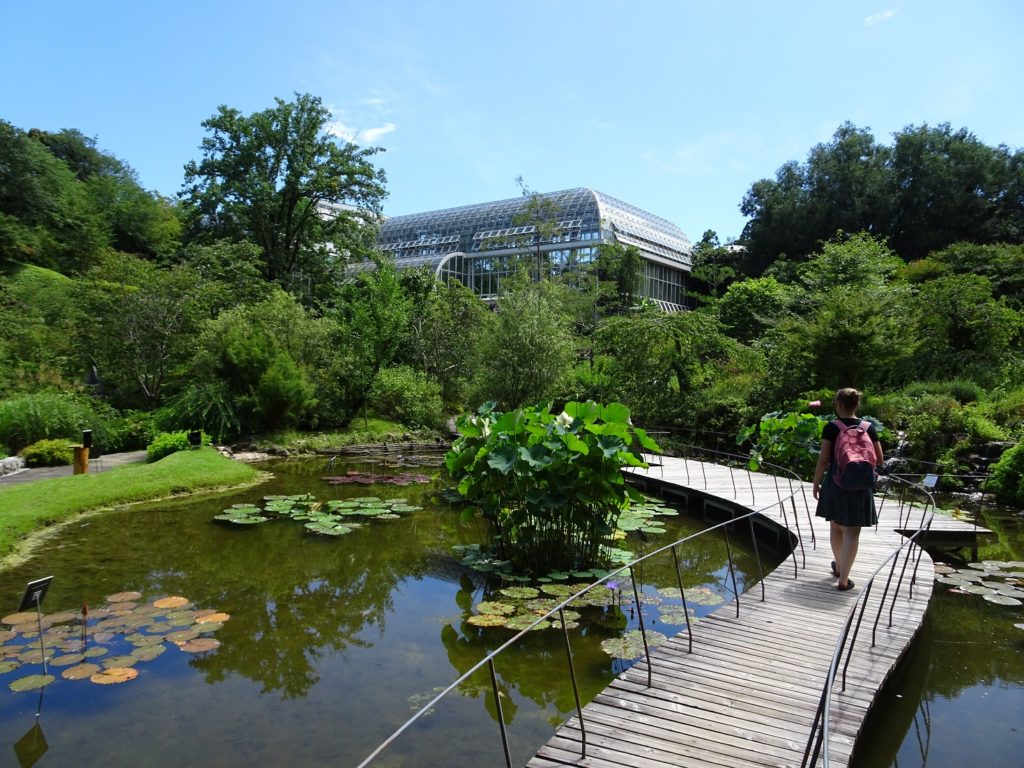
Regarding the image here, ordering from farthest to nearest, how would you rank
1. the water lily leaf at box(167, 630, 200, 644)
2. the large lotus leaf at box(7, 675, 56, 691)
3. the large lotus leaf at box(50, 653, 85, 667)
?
1. the water lily leaf at box(167, 630, 200, 644)
2. the large lotus leaf at box(50, 653, 85, 667)
3. the large lotus leaf at box(7, 675, 56, 691)

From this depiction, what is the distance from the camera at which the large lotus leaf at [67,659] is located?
5488 millimetres

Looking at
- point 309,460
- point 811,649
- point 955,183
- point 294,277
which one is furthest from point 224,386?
point 955,183

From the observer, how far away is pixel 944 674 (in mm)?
5641

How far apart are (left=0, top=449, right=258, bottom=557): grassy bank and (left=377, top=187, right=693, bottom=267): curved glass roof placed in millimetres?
24929

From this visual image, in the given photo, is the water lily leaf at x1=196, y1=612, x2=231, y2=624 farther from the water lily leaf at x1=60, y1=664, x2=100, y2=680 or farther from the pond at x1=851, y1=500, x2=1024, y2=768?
the pond at x1=851, y1=500, x2=1024, y2=768

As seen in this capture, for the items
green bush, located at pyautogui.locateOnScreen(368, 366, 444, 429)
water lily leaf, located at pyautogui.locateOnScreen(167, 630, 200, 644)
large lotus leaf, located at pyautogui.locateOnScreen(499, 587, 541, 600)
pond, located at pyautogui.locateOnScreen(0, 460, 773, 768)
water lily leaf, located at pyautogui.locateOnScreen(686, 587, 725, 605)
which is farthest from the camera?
green bush, located at pyautogui.locateOnScreen(368, 366, 444, 429)

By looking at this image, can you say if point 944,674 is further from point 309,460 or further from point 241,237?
point 241,237

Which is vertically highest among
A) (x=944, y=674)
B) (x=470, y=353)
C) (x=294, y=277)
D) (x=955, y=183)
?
(x=955, y=183)

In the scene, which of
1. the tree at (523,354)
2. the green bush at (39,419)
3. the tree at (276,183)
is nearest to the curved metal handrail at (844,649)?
the tree at (523,354)

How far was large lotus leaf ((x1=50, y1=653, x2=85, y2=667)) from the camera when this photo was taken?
5488 millimetres

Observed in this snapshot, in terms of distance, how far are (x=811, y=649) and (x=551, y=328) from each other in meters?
15.5

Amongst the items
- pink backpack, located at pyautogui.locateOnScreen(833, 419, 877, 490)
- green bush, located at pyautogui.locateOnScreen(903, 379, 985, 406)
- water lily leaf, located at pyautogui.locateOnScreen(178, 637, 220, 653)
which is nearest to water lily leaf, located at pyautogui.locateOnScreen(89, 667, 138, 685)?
water lily leaf, located at pyautogui.locateOnScreen(178, 637, 220, 653)

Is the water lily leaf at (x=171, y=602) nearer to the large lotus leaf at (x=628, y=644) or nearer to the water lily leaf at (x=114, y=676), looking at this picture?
the water lily leaf at (x=114, y=676)

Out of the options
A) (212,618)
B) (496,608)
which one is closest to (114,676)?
(212,618)
